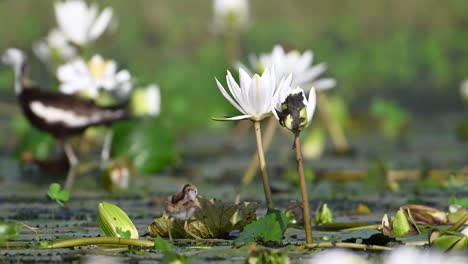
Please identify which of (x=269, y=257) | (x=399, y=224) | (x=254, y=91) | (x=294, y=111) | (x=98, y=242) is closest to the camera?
(x=269, y=257)

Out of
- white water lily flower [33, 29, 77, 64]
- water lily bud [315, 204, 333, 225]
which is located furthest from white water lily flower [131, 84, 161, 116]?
water lily bud [315, 204, 333, 225]

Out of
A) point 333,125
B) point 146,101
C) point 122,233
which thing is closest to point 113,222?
point 122,233

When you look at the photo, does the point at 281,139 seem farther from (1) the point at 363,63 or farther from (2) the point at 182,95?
(1) the point at 363,63

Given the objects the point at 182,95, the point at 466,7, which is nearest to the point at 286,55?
the point at 182,95

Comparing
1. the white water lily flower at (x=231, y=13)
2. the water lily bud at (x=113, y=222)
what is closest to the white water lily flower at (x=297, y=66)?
the white water lily flower at (x=231, y=13)

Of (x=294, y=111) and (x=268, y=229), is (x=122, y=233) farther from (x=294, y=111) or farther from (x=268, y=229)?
(x=294, y=111)

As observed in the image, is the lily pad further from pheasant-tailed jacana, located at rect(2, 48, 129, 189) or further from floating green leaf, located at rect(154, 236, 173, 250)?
pheasant-tailed jacana, located at rect(2, 48, 129, 189)

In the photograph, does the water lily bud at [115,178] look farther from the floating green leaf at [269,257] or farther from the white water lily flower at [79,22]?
the floating green leaf at [269,257]
